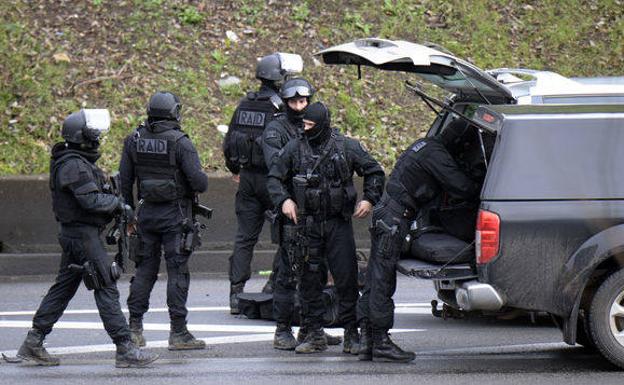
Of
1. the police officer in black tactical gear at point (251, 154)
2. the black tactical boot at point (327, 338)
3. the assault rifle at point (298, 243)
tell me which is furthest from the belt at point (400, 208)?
the police officer in black tactical gear at point (251, 154)

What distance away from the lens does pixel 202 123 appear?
16.4m

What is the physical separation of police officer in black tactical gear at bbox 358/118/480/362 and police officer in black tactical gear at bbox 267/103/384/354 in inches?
11.5

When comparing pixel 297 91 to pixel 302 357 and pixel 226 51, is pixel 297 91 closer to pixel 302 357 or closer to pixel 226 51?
pixel 302 357

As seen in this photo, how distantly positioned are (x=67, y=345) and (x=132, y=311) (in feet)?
1.94

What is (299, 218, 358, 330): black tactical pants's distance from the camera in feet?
31.5

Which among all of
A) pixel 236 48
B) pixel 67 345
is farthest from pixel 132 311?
pixel 236 48

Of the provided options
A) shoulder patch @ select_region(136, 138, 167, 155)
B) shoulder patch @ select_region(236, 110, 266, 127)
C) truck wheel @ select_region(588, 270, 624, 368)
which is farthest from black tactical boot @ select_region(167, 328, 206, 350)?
truck wheel @ select_region(588, 270, 624, 368)

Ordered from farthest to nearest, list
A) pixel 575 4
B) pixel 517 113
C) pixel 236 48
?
pixel 575 4
pixel 236 48
pixel 517 113

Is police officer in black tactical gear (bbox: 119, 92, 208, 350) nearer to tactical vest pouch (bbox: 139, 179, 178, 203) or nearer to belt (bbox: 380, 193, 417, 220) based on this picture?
tactical vest pouch (bbox: 139, 179, 178, 203)

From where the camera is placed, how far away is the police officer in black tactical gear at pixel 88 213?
9086 millimetres

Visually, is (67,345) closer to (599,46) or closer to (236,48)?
(236,48)

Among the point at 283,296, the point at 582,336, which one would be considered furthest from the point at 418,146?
the point at 582,336

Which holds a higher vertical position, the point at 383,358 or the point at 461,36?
the point at 461,36

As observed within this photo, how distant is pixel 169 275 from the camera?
10.1 m
